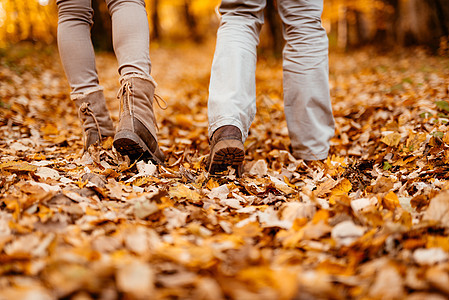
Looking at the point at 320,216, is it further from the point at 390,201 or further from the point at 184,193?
the point at 184,193

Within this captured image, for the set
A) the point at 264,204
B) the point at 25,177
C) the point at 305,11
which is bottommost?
→ the point at 264,204

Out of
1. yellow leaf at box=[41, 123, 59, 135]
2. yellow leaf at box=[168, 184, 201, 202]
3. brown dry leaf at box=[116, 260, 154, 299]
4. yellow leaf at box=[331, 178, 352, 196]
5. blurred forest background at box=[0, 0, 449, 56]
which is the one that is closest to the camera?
brown dry leaf at box=[116, 260, 154, 299]

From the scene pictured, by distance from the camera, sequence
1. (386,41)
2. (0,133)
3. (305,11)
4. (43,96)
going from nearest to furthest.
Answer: (305,11) → (0,133) → (43,96) → (386,41)

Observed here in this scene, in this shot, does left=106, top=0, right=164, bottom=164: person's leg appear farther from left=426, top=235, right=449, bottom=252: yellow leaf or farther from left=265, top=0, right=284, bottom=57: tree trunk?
left=265, top=0, right=284, bottom=57: tree trunk

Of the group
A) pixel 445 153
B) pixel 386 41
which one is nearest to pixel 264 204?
pixel 445 153

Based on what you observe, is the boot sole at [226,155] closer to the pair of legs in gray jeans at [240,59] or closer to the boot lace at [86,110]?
the pair of legs in gray jeans at [240,59]

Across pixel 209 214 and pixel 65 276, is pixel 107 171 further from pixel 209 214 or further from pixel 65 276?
pixel 65 276

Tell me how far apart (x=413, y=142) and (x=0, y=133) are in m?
2.58

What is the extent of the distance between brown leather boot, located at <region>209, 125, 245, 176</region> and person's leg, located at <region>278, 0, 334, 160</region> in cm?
48

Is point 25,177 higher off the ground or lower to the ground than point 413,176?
higher

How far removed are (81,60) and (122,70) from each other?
0.86 feet

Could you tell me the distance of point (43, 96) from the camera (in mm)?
3811

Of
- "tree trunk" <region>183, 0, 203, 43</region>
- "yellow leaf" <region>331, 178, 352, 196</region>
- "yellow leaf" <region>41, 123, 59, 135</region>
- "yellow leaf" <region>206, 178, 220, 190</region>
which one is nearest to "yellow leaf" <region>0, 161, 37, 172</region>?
"yellow leaf" <region>206, 178, 220, 190</region>

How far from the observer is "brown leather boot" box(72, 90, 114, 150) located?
1.85 meters
